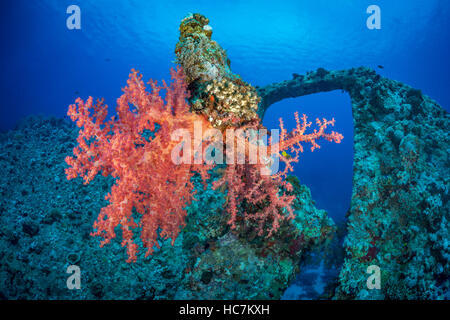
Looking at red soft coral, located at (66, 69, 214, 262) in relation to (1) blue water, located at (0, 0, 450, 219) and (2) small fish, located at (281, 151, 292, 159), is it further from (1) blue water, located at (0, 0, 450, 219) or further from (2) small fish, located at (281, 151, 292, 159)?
(1) blue water, located at (0, 0, 450, 219)

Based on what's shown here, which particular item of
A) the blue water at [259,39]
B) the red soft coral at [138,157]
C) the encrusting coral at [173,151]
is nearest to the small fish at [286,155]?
the encrusting coral at [173,151]

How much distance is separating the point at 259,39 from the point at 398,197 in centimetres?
4187

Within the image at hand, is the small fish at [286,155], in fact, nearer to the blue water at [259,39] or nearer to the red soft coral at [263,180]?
the red soft coral at [263,180]

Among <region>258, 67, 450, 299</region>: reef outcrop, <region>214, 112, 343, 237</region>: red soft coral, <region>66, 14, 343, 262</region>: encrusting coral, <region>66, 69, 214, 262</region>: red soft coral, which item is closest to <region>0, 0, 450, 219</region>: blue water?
<region>258, 67, 450, 299</region>: reef outcrop

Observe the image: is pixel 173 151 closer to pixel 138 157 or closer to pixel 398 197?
pixel 138 157

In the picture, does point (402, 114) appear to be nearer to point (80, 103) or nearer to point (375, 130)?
point (375, 130)

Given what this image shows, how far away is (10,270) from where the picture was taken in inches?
140

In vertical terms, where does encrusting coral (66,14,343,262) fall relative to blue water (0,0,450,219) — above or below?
below

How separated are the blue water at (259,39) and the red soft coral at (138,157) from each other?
871 inches

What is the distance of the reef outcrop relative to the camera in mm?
2914

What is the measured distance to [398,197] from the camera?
3.55 m

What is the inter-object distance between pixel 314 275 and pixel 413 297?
131 centimetres

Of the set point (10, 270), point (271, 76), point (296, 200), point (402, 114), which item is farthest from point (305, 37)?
point (10, 270)

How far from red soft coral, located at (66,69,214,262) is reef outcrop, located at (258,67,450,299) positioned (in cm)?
301
